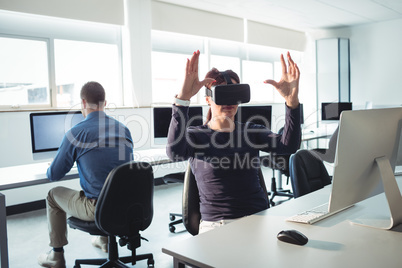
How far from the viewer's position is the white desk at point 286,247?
1111 millimetres

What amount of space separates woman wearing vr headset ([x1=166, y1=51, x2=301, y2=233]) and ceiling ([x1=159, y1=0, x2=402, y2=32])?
13.5 feet

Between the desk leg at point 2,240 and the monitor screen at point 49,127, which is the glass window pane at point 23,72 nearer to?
the monitor screen at point 49,127

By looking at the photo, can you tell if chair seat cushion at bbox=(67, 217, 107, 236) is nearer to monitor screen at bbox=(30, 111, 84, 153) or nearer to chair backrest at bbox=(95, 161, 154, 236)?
chair backrest at bbox=(95, 161, 154, 236)

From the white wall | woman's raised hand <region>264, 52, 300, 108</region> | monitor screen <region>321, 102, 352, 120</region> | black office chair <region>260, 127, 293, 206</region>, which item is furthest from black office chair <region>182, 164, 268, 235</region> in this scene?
the white wall

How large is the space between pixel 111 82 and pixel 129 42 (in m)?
0.62

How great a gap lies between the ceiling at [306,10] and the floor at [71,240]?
3.30m

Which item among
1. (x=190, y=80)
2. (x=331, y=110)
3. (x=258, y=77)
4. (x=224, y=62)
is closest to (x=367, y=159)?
(x=190, y=80)

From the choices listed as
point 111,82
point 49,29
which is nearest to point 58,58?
point 49,29

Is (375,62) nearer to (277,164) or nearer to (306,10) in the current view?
(306,10)

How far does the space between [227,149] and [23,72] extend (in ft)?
11.3

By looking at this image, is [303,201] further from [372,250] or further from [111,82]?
[111,82]

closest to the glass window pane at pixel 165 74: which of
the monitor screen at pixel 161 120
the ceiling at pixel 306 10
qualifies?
the ceiling at pixel 306 10

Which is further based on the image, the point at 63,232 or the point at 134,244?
the point at 63,232

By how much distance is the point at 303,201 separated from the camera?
5.96ft
